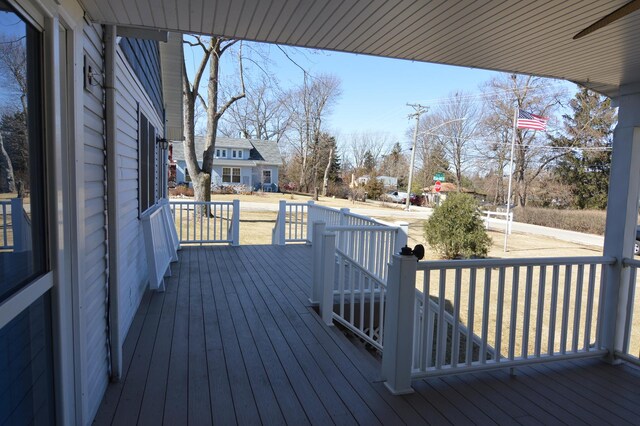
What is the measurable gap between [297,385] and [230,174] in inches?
1216

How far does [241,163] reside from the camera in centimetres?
3234

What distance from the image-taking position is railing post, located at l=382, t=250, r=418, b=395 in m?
2.62

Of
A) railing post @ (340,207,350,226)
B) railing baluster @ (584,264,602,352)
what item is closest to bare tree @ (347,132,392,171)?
railing post @ (340,207,350,226)

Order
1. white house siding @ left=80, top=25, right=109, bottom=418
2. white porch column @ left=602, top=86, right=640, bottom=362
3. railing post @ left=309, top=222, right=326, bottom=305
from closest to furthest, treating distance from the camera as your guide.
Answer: white house siding @ left=80, top=25, right=109, bottom=418 < white porch column @ left=602, top=86, right=640, bottom=362 < railing post @ left=309, top=222, right=326, bottom=305

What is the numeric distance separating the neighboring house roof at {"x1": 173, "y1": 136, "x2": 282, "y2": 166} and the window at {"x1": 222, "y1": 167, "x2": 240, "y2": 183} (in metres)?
0.52

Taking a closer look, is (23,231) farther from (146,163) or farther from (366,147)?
(366,147)

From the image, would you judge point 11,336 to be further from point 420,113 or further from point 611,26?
point 420,113

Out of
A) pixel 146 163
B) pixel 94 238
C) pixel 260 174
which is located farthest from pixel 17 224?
pixel 260 174

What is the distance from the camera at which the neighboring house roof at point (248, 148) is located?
31.9 metres

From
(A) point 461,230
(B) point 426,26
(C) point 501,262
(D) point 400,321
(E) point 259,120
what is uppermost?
(E) point 259,120

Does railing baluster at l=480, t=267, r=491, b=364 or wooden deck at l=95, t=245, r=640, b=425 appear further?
railing baluster at l=480, t=267, r=491, b=364

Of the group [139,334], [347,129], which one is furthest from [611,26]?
[347,129]

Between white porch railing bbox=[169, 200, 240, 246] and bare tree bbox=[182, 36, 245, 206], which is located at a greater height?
bare tree bbox=[182, 36, 245, 206]

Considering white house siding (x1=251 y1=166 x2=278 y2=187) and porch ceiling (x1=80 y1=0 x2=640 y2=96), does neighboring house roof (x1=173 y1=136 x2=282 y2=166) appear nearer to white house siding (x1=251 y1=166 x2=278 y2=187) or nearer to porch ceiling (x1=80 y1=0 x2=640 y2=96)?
white house siding (x1=251 y1=166 x2=278 y2=187)
